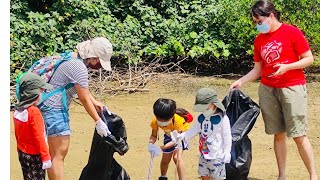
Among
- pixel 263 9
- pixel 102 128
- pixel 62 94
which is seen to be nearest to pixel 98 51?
pixel 62 94

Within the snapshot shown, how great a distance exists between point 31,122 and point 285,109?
2.36 meters

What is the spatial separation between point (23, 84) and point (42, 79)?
176 mm

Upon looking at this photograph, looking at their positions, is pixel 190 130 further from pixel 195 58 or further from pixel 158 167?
pixel 195 58

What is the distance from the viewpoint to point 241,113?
639 centimetres

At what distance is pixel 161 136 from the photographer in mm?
8258

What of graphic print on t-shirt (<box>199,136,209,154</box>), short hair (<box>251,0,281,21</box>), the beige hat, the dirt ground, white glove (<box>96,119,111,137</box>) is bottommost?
the dirt ground

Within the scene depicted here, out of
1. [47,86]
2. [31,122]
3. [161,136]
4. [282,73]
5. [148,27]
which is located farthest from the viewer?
[148,27]

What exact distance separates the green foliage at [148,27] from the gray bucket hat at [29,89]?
5690 millimetres

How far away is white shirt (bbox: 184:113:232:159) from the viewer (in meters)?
5.60

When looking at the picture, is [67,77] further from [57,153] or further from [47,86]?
[57,153]

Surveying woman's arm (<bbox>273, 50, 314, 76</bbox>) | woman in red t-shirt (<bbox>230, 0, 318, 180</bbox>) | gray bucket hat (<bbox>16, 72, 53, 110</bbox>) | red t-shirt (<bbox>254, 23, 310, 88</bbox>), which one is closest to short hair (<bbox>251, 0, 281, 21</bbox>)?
woman in red t-shirt (<bbox>230, 0, 318, 180</bbox>)

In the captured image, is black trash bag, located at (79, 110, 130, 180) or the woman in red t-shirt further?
the woman in red t-shirt

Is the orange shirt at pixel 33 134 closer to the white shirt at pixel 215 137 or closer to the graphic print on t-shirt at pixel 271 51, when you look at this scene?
the white shirt at pixel 215 137

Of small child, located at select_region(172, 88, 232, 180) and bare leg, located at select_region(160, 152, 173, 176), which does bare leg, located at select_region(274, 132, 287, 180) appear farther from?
bare leg, located at select_region(160, 152, 173, 176)
